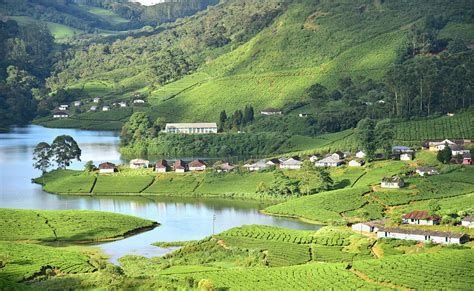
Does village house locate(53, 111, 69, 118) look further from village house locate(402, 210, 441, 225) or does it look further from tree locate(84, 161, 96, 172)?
village house locate(402, 210, 441, 225)

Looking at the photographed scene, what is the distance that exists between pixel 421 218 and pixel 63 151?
42.9 metres

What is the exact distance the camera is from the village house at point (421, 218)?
164 feet

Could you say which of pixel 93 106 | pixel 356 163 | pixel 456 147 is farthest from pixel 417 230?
pixel 93 106

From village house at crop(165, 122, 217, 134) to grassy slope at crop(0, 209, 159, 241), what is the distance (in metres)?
41.8

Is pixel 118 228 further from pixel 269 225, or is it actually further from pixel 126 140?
pixel 126 140

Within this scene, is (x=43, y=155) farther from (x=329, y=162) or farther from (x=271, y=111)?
(x=271, y=111)

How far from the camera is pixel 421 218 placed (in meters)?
50.2

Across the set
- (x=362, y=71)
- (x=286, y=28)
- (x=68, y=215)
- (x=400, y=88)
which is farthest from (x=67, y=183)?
(x=286, y=28)

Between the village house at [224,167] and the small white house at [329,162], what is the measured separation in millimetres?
7449

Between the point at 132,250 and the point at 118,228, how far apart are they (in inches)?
226

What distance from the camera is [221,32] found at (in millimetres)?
148000

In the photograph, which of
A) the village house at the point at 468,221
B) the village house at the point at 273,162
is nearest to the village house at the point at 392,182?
the village house at the point at 468,221

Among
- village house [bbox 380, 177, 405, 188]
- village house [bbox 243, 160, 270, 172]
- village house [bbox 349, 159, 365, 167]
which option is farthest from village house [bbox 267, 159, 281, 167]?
village house [bbox 380, 177, 405, 188]

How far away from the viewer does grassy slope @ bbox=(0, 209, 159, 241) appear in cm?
5228
